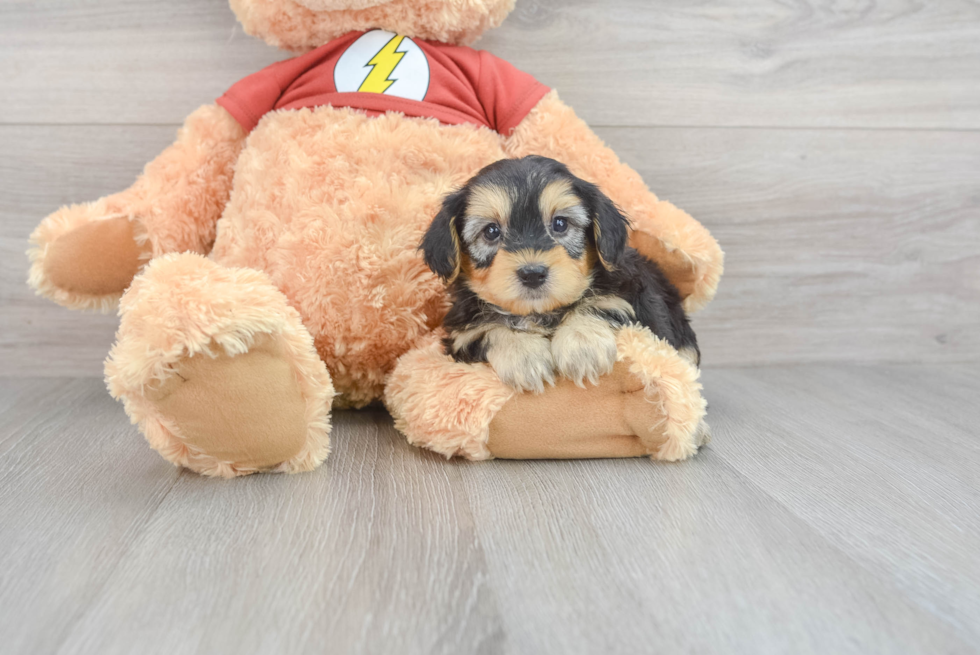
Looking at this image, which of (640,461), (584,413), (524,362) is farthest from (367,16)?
(640,461)

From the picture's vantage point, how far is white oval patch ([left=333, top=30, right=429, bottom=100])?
1.62 m

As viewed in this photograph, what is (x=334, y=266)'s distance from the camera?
1.53m

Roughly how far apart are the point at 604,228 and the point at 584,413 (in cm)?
37

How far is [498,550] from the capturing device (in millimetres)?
1037

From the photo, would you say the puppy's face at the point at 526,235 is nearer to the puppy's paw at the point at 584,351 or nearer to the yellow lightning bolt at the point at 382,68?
the puppy's paw at the point at 584,351

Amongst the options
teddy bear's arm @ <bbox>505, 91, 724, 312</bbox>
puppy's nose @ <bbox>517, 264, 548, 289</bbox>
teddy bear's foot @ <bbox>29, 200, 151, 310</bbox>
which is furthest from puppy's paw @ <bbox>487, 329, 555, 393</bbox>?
teddy bear's foot @ <bbox>29, 200, 151, 310</bbox>

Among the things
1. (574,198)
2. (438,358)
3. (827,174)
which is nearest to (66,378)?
(438,358)

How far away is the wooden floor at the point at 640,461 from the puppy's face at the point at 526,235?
36 cm

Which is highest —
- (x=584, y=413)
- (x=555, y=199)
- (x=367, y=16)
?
(x=367, y=16)

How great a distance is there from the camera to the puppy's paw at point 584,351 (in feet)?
4.42

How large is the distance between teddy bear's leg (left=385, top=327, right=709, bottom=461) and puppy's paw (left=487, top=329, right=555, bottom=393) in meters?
0.02

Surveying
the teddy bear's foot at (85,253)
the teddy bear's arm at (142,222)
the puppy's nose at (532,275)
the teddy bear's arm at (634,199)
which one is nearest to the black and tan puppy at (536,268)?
the puppy's nose at (532,275)

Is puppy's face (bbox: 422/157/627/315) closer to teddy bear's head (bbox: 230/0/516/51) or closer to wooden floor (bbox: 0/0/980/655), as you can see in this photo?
wooden floor (bbox: 0/0/980/655)

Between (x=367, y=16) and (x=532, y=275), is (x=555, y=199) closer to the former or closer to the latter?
(x=532, y=275)
